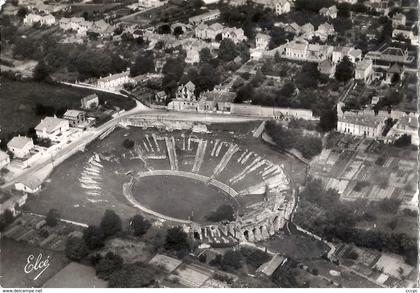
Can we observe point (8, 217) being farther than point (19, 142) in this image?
No

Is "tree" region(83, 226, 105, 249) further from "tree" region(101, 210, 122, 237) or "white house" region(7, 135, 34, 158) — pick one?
"white house" region(7, 135, 34, 158)

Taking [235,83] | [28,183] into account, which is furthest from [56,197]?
[235,83]

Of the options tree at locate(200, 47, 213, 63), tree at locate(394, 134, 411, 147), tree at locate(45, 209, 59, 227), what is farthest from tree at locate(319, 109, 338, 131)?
tree at locate(45, 209, 59, 227)

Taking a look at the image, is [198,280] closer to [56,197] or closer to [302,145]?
[56,197]

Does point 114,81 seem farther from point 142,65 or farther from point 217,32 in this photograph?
point 217,32

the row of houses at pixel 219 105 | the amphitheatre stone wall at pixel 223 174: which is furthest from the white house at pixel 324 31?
the amphitheatre stone wall at pixel 223 174

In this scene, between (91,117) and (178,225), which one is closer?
(178,225)

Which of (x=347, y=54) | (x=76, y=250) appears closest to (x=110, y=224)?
(x=76, y=250)
